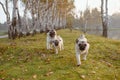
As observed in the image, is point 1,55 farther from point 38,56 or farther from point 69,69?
point 69,69

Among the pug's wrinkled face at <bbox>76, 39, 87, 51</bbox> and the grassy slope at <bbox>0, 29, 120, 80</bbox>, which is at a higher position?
the pug's wrinkled face at <bbox>76, 39, 87, 51</bbox>

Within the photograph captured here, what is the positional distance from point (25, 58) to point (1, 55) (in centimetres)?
244

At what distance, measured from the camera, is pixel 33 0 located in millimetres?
47781

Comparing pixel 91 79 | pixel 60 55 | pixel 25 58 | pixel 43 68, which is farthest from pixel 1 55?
pixel 91 79

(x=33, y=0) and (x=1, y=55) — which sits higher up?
(x=33, y=0)

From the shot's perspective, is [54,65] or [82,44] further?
[54,65]

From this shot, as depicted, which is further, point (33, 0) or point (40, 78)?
point (33, 0)

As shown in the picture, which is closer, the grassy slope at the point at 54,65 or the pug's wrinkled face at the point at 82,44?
the grassy slope at the point at 54,65

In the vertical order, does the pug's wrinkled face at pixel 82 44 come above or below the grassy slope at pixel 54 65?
above

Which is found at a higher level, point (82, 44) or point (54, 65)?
point (82, 44)

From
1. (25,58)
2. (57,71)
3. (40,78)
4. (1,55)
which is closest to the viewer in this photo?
(40,78)

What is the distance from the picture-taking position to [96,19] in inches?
5950

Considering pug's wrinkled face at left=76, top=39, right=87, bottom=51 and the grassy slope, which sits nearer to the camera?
the grassy slope

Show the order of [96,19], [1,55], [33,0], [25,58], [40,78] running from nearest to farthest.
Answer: [40,78] < [25,58] < [1,55] < [33,0] < [96,19]
